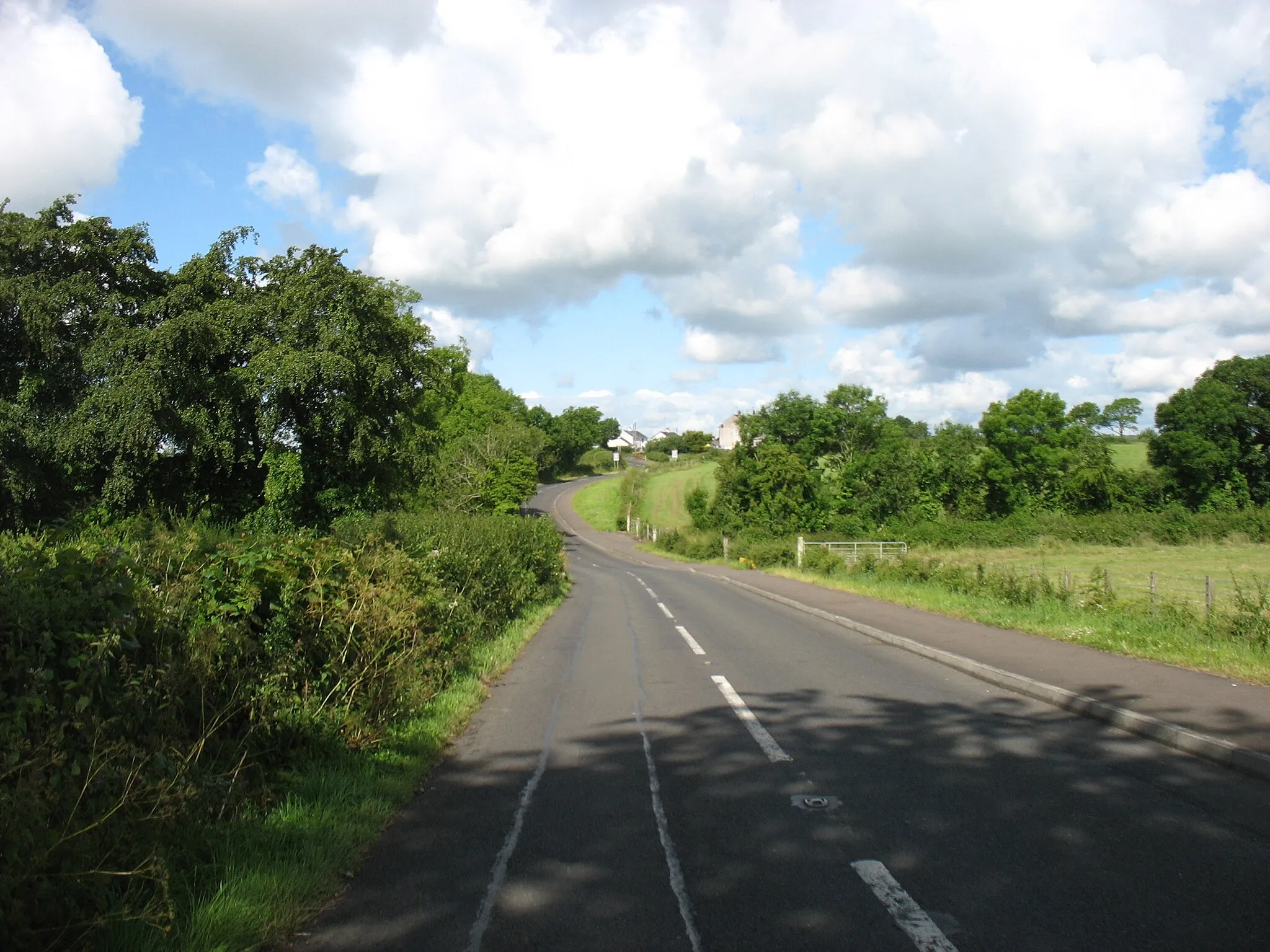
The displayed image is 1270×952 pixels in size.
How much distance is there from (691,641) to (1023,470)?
188ft

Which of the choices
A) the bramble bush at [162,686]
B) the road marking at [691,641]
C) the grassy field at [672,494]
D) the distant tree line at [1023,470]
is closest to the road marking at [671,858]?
the bramble bush at [162,686]

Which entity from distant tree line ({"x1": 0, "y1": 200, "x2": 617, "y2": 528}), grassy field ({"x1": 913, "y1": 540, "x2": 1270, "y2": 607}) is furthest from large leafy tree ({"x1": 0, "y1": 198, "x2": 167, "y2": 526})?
grassy field ({"x1": 913, "y1": 540, "x2": 1270, "y2": 607})

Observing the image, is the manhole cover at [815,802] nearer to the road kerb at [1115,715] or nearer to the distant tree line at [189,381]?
the road kerb at [1115,715]

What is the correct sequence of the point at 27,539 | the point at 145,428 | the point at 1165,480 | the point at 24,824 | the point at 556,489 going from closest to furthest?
the point at 24,824 < the point at 27,539 < the point at 145,428 < the point at 1165,480 < the point at 556,489

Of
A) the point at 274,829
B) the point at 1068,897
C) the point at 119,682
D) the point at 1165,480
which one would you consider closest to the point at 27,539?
the point at 119,682

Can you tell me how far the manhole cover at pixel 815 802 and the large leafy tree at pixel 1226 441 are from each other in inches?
2563

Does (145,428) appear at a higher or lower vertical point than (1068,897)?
higher

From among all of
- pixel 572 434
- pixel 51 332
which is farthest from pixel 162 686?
pixel 572 434

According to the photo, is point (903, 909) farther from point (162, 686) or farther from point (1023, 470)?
point (1023, 470)

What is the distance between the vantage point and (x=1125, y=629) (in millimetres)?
12375

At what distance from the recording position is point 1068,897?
403 cm

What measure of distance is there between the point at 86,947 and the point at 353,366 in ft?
72.0

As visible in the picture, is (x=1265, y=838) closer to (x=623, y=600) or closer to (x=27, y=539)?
(x=27, y=539)

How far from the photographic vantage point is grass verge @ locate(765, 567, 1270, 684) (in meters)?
9.71
